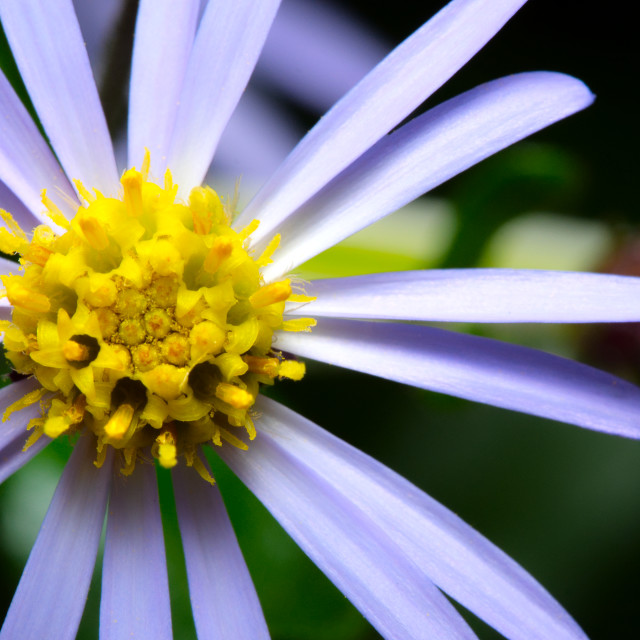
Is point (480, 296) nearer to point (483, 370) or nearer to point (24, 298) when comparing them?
point (483, 370)

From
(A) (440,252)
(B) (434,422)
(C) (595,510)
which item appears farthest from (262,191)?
(C) (595,510)

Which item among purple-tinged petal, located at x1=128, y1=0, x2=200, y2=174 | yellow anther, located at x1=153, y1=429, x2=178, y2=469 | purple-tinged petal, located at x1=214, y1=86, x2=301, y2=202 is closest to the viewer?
yellow anther, located at x1=153, y1=429, x2=178, y2=469

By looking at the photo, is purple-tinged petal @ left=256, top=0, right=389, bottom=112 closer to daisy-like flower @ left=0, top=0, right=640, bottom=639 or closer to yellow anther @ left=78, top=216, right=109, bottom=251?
daisy-like flower @ left=0, top=0, right=640, bottom=639

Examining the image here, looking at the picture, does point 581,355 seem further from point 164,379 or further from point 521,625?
point 164,379

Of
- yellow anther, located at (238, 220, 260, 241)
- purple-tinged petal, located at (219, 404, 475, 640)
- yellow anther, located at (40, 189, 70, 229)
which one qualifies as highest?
yellow anther, located at (238, 220, 260, 241)

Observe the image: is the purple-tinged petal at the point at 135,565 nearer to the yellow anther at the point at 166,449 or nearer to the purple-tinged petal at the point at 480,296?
the yellow anther at the point at 166,449

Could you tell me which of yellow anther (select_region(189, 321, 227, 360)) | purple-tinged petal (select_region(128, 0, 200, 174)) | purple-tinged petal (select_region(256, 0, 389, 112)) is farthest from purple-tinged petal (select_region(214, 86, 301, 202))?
yellow anther (select_region(189, 321, 227, 360))

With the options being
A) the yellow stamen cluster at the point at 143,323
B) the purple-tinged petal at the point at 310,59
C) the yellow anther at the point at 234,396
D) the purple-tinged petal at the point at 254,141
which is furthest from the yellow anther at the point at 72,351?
the purple-tinged petal at the point at 310,59

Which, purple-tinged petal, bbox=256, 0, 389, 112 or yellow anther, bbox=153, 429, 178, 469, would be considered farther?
purple-tinged petal, bbox=256, 0, 389, 112
